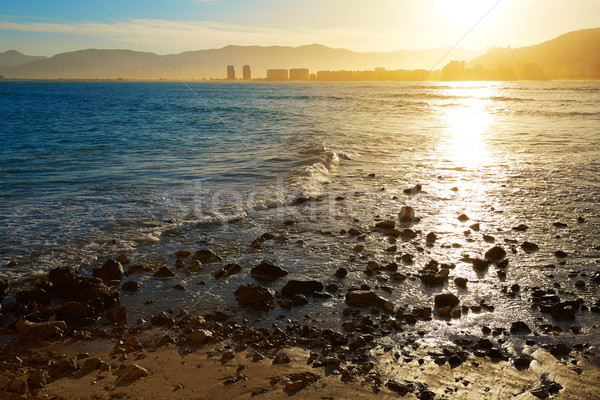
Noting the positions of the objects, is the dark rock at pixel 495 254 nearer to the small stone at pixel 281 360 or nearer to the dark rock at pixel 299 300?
the dark rock at pixel 299 300

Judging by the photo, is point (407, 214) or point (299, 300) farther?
point (407, 214)

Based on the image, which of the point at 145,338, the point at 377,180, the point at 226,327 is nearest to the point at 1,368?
the point at 145,338

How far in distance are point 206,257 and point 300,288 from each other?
204 centimetres

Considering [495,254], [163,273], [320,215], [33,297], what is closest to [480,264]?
[495,254]

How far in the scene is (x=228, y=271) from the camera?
22.3 ft

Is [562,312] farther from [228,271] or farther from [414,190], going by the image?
[414,190]

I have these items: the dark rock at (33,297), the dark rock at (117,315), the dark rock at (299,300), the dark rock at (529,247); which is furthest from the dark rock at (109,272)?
the dark rock at (529,247)

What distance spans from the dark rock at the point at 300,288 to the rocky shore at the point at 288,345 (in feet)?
0.05

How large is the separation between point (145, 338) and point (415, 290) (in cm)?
342

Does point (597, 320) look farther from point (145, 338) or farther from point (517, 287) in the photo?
point (145, 338)

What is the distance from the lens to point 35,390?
396 centimetres

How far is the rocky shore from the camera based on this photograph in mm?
3996

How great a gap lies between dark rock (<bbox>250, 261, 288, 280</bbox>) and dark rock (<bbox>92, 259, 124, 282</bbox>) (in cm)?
197

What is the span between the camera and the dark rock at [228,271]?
21.9 feet
